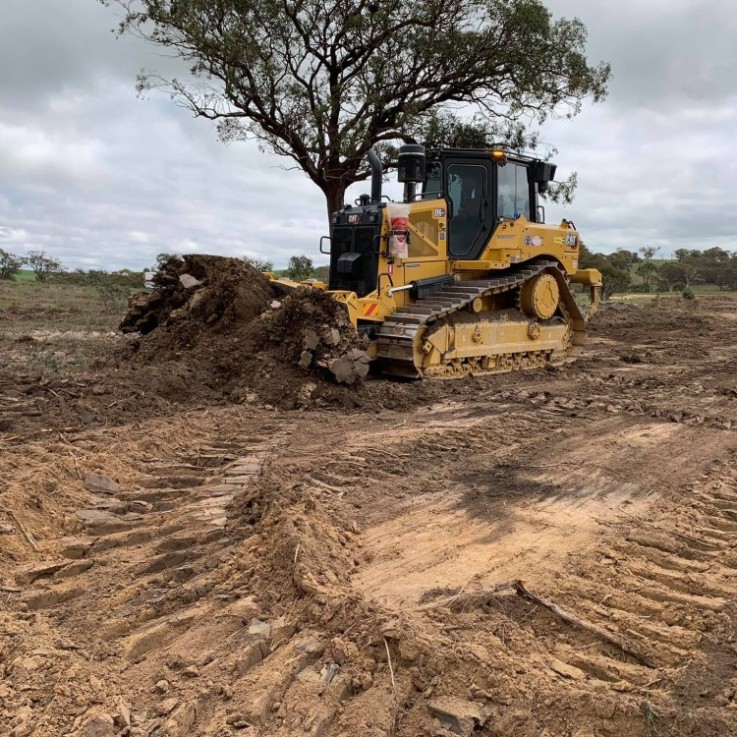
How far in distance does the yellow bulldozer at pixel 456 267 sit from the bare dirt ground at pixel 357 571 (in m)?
2.10

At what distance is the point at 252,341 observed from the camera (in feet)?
27.9

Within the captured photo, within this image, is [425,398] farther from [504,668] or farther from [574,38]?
[574,38]

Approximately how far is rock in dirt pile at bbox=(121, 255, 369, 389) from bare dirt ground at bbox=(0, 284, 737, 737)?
876 mm

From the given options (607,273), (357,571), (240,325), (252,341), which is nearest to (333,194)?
(240,325)

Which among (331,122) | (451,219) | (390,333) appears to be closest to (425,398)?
(390,333)

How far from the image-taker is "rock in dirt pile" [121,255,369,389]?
8023mm

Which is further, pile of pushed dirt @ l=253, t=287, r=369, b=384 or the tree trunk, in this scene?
the tree trunk

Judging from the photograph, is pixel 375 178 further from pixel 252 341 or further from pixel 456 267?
pixel 252 341

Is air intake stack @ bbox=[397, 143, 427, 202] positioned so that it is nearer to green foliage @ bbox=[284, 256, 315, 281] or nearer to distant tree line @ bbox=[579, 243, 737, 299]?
green foliage @ bbox=[284, 256, 315, 281]

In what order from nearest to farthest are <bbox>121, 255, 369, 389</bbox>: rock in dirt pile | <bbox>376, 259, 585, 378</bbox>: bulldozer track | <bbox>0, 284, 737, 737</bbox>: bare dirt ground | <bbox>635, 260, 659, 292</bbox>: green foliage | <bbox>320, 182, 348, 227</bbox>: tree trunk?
<bbox>0, 284, 737, 737</bbox>: bare dirt ground
<bbox>121, 255, 369, 389</bbox>: rock in dirt pile
<bbox>376, 259, 585, 378</bbox>: bulldozer track
<bbox>320, 182, 348, 227</bbox>: tree trunk
<bbox>635, 260, 659, 292</bbox>: green foliage

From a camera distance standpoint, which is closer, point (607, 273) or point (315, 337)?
point (315, 337)

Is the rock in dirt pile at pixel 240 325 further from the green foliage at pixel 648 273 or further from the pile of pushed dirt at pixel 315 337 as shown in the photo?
the green foliage at pixel 648 273

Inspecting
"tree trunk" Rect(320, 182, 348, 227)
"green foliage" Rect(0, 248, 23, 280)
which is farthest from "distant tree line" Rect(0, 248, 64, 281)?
"tree trunk" Rect(320, 182, 348, 227)

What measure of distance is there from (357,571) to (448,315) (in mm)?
6201
